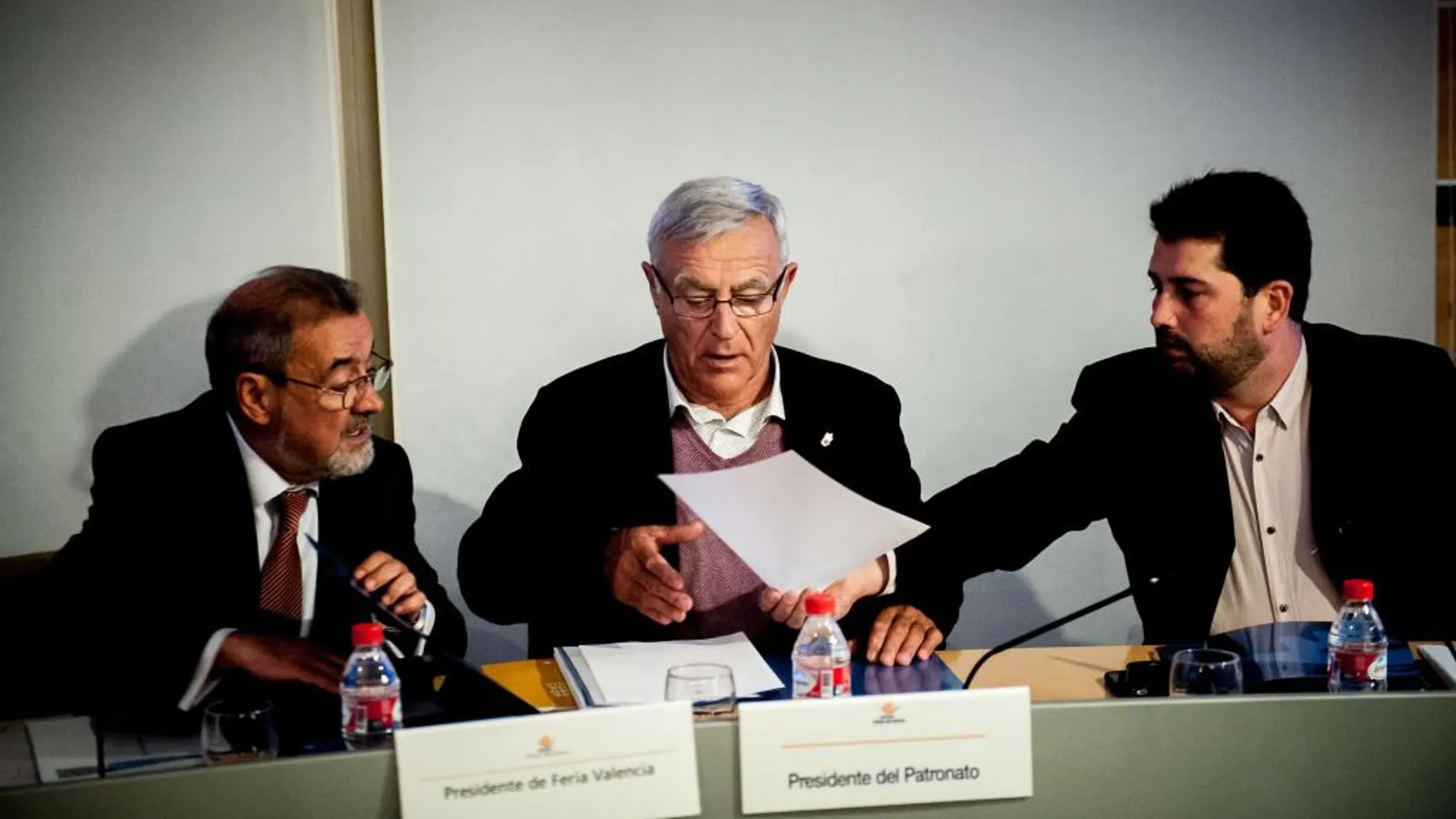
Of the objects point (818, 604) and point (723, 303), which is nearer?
point (818, 604)

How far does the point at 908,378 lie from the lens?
9.16 feet

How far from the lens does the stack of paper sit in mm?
1933

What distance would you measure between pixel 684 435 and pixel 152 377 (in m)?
1.02

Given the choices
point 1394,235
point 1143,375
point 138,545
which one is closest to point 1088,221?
point 1143,375

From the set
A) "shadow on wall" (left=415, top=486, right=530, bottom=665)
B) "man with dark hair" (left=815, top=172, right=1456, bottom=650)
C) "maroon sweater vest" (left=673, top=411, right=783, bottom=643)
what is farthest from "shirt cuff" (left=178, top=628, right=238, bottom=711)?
"man with dark hair" (left=815, top=172, right=1456, bottom=650)

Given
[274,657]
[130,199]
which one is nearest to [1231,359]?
[274,657]

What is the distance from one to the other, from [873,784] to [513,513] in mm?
1385

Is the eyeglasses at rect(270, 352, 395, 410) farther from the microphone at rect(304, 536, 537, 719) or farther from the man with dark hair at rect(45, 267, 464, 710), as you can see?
the microphone at rect(304, 536, 537, 719)

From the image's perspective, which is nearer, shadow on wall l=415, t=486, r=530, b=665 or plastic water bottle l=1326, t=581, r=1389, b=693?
plastic water bottle l=1326, t=581, r=1389, b=693

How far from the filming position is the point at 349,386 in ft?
7.97

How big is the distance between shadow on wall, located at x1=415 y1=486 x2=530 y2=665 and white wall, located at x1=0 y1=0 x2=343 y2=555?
1.68 ft

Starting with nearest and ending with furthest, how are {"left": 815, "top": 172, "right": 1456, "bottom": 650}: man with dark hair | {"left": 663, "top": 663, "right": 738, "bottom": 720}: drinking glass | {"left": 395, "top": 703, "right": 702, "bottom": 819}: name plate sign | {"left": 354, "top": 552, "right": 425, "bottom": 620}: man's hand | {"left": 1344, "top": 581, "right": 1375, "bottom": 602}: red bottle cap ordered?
{"left": 395, "top": 703, "right": 702, "bottom": 819}: name plate sign → {"left": 663, "top": 663, "right": 738, "bottom": 720}: drinking glass → {"left": 1344, "top": 581, "right": 1375, "bottom": 602}: red bottle cap → {"left": 354, "top": 552, "right": 425, "bottom": 620}: man's hand → {"left": 815, "top": 172, "right": 1456, "bottom": 650}: man with dark hair

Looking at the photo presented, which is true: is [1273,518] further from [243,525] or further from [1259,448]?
[243,525]

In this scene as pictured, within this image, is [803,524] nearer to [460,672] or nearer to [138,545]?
[460,672]
